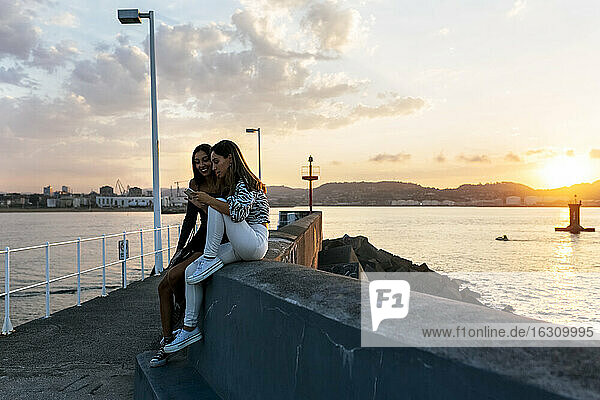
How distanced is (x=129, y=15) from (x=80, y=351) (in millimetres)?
10355

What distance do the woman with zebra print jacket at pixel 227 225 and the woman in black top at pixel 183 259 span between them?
0.27 meters

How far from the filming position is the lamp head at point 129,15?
13.9 meters

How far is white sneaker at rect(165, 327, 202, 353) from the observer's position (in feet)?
12.5

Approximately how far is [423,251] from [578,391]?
1995 inches

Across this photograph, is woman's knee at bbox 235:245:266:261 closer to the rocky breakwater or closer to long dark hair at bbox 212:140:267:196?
long dark hair at bbox 212:140:267:196

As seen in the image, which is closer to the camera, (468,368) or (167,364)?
(468,368)

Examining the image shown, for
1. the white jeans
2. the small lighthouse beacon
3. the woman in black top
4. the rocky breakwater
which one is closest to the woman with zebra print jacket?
the white jeans

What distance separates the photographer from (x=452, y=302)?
6.39ft

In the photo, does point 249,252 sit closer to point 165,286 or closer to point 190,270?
point 190,270

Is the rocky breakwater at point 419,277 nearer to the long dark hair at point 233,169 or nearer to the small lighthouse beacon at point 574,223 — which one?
the long dark hair at point 233,169

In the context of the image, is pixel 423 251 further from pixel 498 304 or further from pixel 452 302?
pixel 452 302

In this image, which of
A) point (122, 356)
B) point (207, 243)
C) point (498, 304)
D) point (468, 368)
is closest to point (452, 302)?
point (468, 368)
